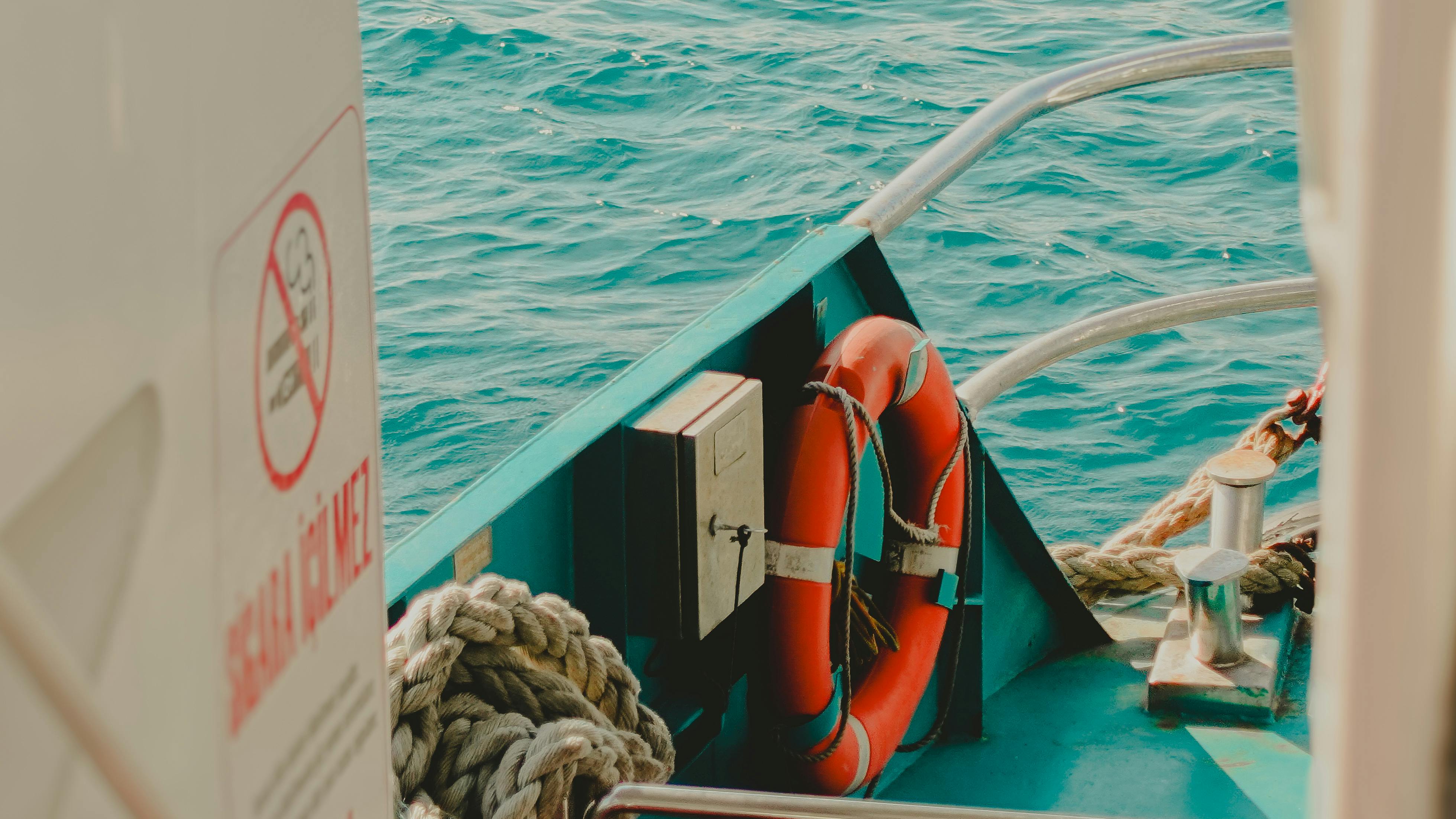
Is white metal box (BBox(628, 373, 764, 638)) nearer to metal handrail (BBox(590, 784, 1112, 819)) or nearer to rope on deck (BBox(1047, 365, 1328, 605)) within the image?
metal handrail (BBox(590, 784, 1112, 819))

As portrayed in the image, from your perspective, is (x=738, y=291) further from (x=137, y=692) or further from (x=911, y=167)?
(x=137, y=692)

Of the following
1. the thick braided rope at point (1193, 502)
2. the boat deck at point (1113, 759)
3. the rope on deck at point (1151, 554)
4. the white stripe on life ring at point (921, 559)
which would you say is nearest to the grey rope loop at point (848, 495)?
the white stripe on life ring at point (921, 559)

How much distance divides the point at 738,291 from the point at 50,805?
2.13 meters

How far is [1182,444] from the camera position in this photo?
6.41 metres

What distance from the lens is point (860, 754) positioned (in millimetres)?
2492

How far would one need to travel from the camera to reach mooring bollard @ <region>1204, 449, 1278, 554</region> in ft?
10.0

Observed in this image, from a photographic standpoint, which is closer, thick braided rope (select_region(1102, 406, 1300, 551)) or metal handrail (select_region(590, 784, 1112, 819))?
metal handrail (select_region(590, 784, 1112, 819))

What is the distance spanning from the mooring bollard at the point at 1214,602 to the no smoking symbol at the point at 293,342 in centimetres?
234

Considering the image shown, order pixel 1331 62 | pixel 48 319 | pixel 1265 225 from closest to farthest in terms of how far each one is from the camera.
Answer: pixel 1331 62 < pixel 48 319 < pixel 1265 225

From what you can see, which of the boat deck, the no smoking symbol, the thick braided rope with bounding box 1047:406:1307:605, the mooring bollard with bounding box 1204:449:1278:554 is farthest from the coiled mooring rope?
the thick braided rope with bounding box 1047:406:1307:605

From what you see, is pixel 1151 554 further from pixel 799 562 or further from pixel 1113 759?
pixel 799 562

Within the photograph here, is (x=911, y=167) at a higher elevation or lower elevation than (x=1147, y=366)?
higher

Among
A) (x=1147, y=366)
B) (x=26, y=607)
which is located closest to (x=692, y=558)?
(x=26, y=607)

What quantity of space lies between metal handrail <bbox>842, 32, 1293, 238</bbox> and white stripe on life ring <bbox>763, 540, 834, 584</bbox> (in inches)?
27.0
